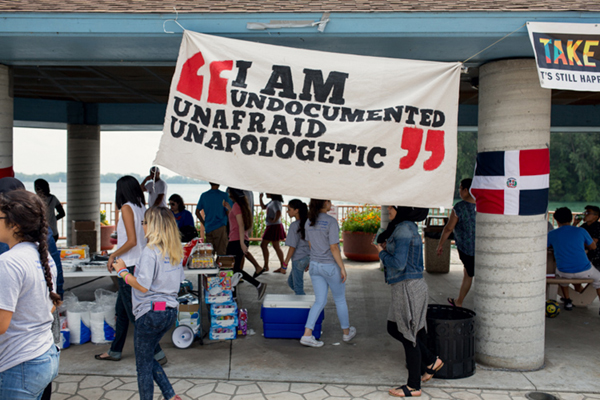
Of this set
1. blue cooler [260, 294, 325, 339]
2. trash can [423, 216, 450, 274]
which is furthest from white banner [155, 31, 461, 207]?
trash can [423, 216, 450, 274]

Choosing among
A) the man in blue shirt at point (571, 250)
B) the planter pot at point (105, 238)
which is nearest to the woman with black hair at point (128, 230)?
the man in blue shirt at point (571, 250)

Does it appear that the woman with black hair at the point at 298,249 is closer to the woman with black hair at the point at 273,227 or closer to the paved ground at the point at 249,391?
the paved ground at the point at 249,391

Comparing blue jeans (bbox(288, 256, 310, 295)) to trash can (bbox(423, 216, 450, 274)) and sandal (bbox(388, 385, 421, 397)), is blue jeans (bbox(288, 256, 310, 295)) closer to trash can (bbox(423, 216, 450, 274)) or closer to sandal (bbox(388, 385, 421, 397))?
sandal (bbox(388, 385, 421, 397))

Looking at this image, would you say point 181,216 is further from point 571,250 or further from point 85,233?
point 571,250

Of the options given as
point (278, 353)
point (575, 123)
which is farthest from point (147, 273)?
point (575, 123)

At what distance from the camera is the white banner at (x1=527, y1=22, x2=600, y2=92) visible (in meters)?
4.49

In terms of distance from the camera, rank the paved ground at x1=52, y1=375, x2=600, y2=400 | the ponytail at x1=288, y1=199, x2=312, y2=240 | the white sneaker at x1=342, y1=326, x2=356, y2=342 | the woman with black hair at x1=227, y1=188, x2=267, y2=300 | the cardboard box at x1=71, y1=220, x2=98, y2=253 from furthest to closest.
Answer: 1. the cardboard box at x1=71, y1=220, x2=98, y2=253
2. the woman with black hair at x1=227, y1=188, x2=267, y2=300
3. the ponytail at x1=288, y1=199, x2=312, y2=240
4. the white sneaker at x1=342, y1=326, x2=356, y2=342
5. the paved ground at x1=52, y1=375, x2=600, y2=400

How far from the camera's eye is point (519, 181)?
5.23m

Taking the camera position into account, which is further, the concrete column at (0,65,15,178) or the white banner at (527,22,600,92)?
the concrete column at (0,65,15,178)

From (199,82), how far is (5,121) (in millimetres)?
3102

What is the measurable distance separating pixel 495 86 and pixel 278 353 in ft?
12.3

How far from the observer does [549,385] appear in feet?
16.3

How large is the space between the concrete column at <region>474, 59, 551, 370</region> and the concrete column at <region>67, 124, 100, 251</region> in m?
10.3

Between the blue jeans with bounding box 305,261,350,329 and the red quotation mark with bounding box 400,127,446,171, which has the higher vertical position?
the red quotation mark with bounding box 400,127,446,171
